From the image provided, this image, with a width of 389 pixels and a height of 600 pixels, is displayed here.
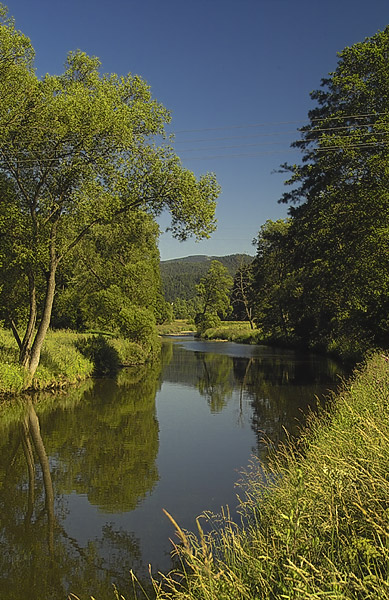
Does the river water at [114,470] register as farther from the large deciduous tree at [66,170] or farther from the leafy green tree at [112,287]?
the leafy green tree at [112,287]

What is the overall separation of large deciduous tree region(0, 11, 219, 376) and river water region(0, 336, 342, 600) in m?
4.79

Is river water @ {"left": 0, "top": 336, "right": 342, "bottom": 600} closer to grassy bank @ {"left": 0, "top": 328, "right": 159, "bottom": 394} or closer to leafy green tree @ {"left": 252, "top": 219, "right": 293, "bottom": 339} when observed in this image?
grassy bank @ {"left": 0, "top": 328, "right": 159, "bottom": 394}

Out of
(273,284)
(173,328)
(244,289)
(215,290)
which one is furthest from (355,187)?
(173,328)

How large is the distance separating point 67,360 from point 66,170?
9.41 m

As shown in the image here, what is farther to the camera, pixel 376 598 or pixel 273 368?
pixel 273 368

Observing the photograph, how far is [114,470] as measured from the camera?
34.1 ft

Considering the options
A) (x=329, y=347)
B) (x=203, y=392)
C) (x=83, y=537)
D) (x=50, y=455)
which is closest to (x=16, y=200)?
(x=50, y=455)

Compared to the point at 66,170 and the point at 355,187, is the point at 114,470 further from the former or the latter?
the point at 355,187

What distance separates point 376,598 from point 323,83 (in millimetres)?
28296

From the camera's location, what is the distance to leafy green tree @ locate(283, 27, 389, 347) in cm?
2058

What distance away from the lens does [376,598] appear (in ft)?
9.61

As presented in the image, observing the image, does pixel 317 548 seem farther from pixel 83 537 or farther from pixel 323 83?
pixel 323 83

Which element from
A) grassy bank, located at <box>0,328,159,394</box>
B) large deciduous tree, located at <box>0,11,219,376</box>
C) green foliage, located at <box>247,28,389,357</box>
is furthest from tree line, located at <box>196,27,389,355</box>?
grassy bank, located at <box>0,328,159,394</box>

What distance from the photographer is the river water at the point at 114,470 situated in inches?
248
